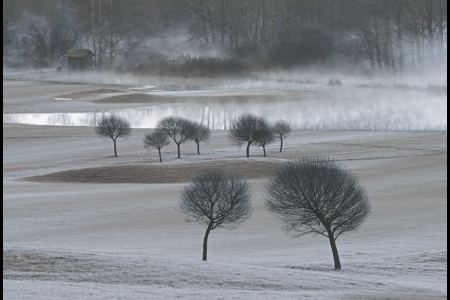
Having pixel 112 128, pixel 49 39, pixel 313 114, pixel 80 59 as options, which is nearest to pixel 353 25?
pixel 313 114

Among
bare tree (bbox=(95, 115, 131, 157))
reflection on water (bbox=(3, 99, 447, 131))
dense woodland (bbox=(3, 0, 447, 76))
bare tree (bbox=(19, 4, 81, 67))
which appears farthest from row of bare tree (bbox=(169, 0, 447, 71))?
bare tree (bbox=(95, 115, 131, 157))

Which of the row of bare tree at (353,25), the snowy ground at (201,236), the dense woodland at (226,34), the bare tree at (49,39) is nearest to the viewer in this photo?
the snowy ground at (201,236)

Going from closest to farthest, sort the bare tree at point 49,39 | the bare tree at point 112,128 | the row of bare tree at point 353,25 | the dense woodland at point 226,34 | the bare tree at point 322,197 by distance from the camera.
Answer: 1. the bare tree at point 322,197
2. the bare tree at point 112,128
3. the row of bare tree at point 353,25
4. the dense woodland at point 226,34
5. the bare tree at point 49,39

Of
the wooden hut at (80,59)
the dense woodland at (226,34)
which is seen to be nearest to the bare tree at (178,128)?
the dense woodland at (226,34)

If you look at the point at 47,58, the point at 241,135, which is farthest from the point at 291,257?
the point at 47,58

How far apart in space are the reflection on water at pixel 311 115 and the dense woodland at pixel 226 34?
46.6 feet

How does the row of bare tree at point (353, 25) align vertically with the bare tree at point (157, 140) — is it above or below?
above

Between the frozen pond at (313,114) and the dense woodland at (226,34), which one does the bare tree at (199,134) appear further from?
Answer: the dense woodland at (226,34)

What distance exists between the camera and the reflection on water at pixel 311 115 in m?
54.4

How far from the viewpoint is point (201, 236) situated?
941 inches

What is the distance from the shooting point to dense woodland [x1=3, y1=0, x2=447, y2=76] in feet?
258

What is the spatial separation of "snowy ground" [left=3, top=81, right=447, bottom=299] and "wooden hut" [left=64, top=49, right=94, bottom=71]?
50261 mm

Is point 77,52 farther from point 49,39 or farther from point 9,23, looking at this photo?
point 9,23

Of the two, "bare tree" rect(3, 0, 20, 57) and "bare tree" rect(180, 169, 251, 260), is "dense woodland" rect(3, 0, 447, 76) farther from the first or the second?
"bare tree" rect(180, 169, 251, 260)
